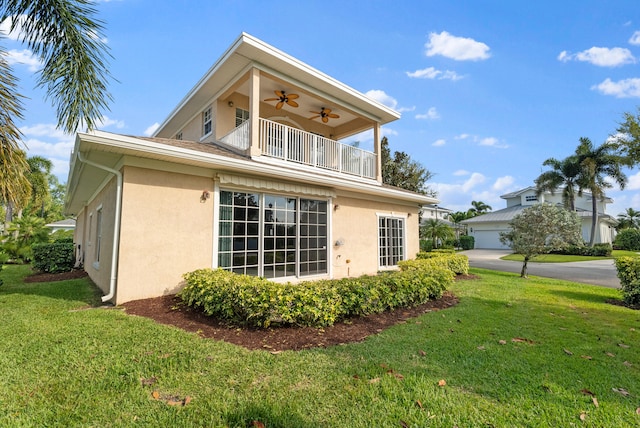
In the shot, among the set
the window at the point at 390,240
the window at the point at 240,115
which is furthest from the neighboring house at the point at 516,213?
the window at the point at 240,115

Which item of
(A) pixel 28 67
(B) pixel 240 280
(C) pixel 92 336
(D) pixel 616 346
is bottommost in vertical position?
(D) pixel 616 346

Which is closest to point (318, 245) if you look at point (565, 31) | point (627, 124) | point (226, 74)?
point (226, 74)

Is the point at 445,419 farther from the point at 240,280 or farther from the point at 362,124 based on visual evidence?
the point at 362,124

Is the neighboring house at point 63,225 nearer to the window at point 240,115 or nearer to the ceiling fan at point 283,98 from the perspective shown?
the window at point 240,115

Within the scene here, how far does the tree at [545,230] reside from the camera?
11.4m

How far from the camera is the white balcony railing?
9492 mm

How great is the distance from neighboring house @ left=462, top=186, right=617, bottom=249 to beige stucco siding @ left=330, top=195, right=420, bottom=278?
1021 inches

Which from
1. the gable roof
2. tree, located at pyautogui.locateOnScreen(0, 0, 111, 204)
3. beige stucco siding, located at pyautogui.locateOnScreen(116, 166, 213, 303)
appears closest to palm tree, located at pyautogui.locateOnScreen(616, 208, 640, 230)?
the gable roof

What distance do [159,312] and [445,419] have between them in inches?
206

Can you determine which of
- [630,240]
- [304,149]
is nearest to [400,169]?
[304,149]

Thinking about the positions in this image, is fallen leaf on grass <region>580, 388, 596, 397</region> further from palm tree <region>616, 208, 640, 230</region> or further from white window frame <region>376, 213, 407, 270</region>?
palm tree <region>616, 208, 640, 230</region>

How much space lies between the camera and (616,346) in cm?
471

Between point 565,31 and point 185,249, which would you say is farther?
point 565,31

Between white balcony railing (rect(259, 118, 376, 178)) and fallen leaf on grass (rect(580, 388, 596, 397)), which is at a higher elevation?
white balcony railing (rect(259, 118, 376, 178))
